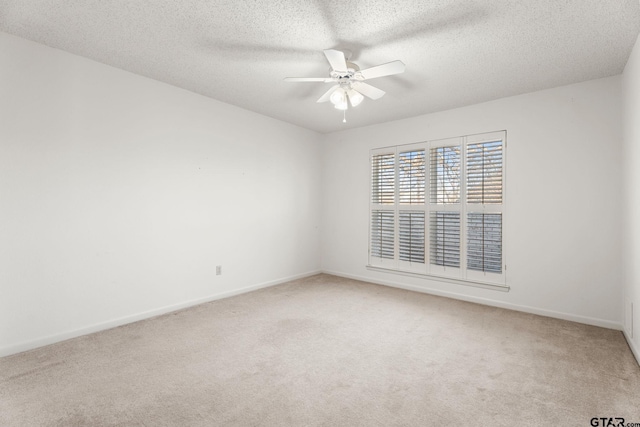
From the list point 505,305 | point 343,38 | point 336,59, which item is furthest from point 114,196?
point 505,305

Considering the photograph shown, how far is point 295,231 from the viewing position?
5.29 metres

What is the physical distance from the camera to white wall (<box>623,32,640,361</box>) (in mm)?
2534

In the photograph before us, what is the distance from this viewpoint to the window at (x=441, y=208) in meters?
3.98

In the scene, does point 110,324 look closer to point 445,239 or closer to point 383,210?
point 383,210

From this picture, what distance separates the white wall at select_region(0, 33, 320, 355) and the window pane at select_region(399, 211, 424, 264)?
2073 millimetres

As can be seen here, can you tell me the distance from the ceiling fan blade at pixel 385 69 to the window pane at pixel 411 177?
2288 mm

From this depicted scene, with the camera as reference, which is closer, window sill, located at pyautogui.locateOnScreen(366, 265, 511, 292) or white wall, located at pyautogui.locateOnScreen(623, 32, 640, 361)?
white wall, located at pyautogui.locateOnScreen(623, 32, 640, 361)

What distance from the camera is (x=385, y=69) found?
251 cm

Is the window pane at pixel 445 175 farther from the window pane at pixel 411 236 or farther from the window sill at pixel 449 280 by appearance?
the window sill at pixel 449 280

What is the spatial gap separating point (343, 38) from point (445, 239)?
3019 millimetres

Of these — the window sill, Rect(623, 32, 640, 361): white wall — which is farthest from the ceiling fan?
the window sill

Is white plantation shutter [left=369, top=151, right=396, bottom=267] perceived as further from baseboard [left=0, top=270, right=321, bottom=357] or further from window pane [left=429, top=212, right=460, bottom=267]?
baseboard [left=0, top=270, right=321, bottom=357]

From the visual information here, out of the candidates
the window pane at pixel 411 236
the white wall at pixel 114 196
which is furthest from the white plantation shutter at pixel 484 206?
the white wall at pixel 114 196

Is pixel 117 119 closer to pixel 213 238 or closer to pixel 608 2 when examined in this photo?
pixel 213 238
